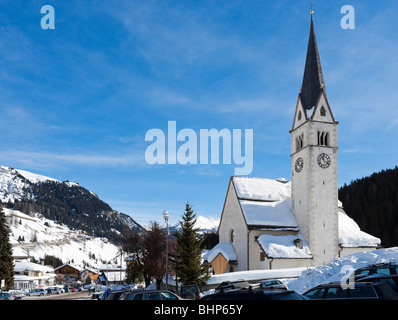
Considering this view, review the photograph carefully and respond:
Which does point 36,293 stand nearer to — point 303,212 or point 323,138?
point 303,212

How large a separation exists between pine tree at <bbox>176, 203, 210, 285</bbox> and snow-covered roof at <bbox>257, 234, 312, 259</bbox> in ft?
38.7

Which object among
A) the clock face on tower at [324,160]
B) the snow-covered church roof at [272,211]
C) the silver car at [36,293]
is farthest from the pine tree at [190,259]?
the silver car at [36,293]

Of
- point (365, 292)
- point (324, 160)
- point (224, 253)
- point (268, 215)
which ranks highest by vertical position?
point (324, 160)

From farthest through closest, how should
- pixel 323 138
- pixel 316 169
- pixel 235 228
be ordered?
pixel 235 228
pixel 323 138
pixel 316 169

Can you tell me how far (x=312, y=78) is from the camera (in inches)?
2103

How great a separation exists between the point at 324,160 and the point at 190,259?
2525 cm

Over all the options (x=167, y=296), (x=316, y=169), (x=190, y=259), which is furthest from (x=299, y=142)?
(x=167, y=296)

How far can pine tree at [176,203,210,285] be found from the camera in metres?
35.3

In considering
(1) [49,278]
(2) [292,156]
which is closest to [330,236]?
(2) [292,156]

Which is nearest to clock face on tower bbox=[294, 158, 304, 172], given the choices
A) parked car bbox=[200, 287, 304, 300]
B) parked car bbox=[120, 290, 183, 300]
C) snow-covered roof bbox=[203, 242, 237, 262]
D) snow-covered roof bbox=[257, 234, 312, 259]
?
snow-covered roof bbox=[257, 234, 312, 259]

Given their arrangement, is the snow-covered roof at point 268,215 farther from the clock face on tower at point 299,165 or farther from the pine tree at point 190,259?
the pine tree at point 190,259

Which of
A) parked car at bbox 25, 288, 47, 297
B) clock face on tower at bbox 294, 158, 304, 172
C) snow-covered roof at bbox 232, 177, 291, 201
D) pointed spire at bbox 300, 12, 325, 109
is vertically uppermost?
pointed spire at bbox 300, 12, 325, 109

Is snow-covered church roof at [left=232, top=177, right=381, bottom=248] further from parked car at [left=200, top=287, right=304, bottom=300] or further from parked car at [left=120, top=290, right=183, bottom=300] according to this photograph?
parked car at [left=200, top=287, right=304, bottom=300]

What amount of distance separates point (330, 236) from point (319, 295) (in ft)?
132
